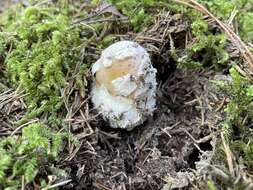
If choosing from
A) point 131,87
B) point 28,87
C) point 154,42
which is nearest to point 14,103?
point 28,87

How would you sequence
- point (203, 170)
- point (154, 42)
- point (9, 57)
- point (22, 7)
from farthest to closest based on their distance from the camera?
point (22, 7) → point (154, 42) → point (9, 57) → point (203, 170)

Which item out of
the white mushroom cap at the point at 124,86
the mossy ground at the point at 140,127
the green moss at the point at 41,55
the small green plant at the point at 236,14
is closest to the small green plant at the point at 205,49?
the mossy ground at the point at 140,127

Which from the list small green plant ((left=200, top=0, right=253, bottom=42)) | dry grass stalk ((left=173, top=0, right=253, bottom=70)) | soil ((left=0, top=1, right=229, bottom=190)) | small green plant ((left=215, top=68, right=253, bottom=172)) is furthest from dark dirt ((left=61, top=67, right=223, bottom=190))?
small green plant ((left=200, top=0, right=253, bottom=42))

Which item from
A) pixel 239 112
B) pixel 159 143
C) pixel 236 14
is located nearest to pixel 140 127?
pixel 159 143

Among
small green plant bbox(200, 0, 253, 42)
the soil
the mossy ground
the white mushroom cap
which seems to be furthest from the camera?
small green plant bbox(200, 0, 253, 42)

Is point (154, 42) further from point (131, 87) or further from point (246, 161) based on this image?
point (246, 161)

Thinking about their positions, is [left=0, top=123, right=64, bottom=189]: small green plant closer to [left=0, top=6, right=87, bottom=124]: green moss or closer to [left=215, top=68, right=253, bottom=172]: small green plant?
[left=0, top=6, right=87, bottom=124]: green moss
